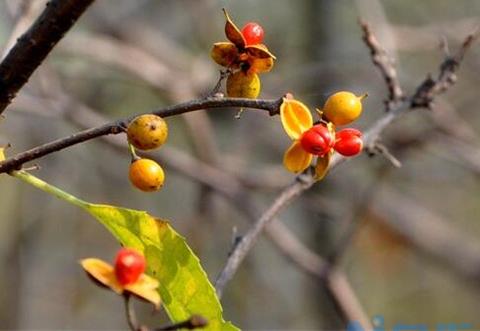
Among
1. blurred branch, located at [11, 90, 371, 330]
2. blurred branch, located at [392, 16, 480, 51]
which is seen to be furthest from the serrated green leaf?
blurred branch, located at [392, 16, 480, 51]

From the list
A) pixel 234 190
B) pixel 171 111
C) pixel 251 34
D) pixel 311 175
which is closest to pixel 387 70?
pixel 311 175

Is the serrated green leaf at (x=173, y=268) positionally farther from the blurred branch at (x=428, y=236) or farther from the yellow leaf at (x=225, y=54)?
the blurred branch at (x=428, y=236)

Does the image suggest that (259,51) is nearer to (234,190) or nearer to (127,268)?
(127,268)

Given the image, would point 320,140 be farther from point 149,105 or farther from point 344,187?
point 149,105

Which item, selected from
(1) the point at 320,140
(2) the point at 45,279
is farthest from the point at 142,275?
(2) the point at 45,279

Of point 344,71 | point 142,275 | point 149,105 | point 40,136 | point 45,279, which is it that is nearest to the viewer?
point 142,275

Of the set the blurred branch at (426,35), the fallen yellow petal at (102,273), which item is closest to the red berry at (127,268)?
the fallen yellow petal at (102,273)

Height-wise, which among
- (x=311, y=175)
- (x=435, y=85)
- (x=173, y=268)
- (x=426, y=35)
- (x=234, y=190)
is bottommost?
(x=173, y=268)
